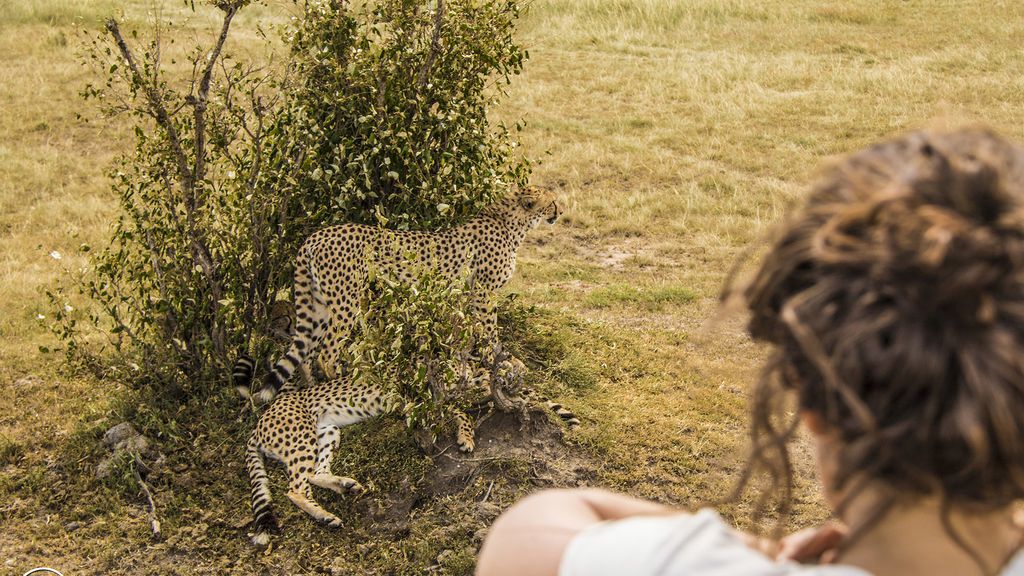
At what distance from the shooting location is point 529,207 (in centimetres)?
584

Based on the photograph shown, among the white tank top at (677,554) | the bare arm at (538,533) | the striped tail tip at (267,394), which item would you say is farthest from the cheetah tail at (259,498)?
the white tank top at (677,554)

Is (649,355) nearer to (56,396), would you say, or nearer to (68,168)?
(56,396)

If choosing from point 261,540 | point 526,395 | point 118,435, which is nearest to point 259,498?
point 261,540

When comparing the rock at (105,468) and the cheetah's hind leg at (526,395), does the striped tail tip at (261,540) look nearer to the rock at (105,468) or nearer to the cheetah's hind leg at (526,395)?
the rock at (105,468)

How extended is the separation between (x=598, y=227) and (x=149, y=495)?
4617mm

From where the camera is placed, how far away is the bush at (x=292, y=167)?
5016 millimetres

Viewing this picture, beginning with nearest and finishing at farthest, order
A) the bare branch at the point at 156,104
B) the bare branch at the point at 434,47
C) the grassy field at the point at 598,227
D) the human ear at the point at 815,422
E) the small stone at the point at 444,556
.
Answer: the human ear at the point at 815,422, the small stone at the point at 444,556, the grassy field at the point at 598,227, the bare branch at the point at 156,104, the bare branch at the point at 434,47

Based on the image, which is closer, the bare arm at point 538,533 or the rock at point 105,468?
the bare arm at point 538,533

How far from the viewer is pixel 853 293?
0.95 metres

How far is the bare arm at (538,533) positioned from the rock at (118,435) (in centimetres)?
398

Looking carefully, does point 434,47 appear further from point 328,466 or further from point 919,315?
point 919,315

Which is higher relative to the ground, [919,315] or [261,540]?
[919,315]

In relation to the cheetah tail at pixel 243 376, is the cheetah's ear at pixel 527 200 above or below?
above

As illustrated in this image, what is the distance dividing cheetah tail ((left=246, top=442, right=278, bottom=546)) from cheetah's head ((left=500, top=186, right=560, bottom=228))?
6.28 feet
